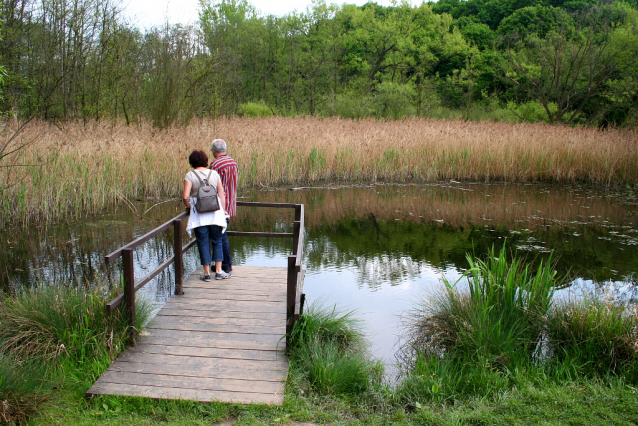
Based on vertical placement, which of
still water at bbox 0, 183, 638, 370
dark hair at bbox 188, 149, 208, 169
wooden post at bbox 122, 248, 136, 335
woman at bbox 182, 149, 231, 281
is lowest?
still water at bbox 0, 183, 638, 370

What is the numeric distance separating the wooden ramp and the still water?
2.87ft

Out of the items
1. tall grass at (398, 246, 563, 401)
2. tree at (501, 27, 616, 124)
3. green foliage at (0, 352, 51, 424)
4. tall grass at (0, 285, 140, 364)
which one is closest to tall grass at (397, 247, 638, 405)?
tall grass at (398, 246, 563, 401)

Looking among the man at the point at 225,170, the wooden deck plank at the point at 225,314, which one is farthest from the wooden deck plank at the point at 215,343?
the man at the point at 225,170

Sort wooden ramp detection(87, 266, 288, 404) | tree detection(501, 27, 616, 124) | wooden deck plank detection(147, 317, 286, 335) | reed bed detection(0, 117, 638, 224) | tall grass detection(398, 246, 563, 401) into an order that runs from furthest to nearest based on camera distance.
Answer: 1. tree detection(501, 27, 616, 124)
2. reed bed detection(0, 117, 638, 224)
3. wooden deck plank detection(147, 317, 286, 335)
4. tall grass detection(398, 246, 563, 401)
5. wooden ramp detection(87, 266, 288, 404)

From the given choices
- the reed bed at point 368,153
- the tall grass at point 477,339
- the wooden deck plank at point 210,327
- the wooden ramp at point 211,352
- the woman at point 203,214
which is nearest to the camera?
the wooden ramp at point 211,352

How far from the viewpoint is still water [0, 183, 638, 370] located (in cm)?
607

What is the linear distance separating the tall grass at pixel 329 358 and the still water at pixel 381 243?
364 millimetres

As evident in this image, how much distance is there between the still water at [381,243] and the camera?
6.07 m

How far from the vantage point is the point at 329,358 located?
12.3 ft

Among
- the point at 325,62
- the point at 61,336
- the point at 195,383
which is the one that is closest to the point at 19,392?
the point at 61,336

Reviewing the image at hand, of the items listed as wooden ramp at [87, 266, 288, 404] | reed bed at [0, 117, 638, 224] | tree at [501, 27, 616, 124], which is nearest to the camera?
wooden ramp at [87, 266, 288, 404]

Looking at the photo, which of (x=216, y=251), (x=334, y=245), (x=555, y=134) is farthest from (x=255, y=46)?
(x=216, y=251)

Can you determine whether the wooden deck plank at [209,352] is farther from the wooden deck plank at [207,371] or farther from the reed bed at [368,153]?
the reed bed at [368,153]

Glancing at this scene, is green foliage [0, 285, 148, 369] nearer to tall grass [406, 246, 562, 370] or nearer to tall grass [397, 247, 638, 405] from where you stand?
tall grass [397, 247, 638, 405]
